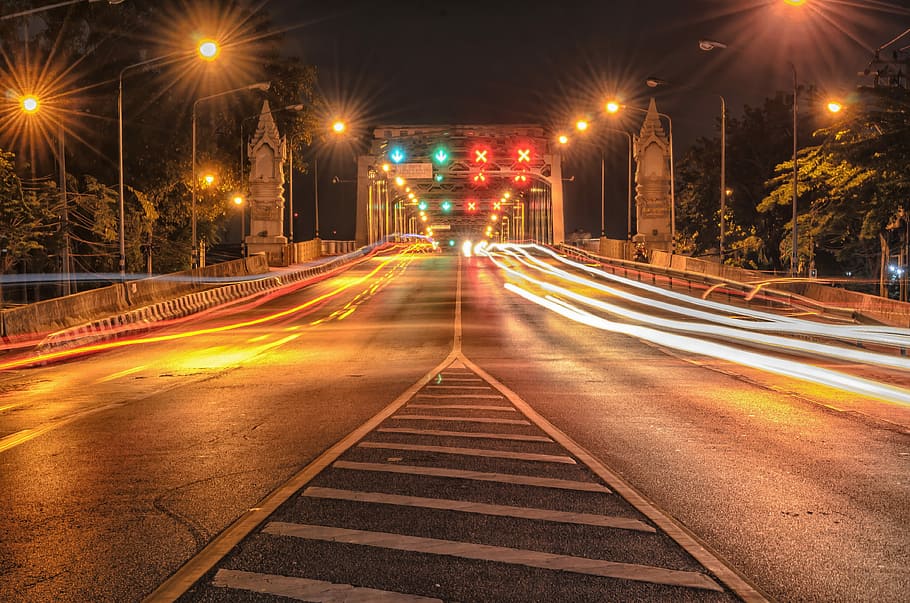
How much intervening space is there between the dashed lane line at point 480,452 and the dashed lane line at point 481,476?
2.47ft

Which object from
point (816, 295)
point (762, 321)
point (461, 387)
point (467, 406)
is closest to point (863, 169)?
point (816, 295)

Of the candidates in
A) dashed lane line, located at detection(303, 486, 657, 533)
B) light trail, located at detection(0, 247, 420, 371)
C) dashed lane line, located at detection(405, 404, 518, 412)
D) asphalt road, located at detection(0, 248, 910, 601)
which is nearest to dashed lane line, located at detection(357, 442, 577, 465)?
asphalt road, located at detection(0, 248, 910, 601)

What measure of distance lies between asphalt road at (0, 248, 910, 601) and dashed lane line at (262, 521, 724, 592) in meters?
0.41

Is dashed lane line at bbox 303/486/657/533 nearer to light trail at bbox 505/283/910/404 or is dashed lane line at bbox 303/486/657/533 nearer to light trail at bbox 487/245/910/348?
light trail at bbox 505/283/910/404

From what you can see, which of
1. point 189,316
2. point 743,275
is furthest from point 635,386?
point 743,275

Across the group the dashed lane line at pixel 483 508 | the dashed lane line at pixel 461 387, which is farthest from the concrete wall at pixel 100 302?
the dashed lane line at pixel 483 508

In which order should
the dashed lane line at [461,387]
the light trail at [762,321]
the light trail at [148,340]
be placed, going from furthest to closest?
the light trail at [148,340], the light trail at [762,321], the dashed lane line at [461,387]

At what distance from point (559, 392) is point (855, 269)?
7556 cm

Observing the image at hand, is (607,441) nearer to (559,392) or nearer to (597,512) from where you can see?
(597,512)

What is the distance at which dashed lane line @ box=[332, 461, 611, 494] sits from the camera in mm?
8055

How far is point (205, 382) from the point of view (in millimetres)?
16734

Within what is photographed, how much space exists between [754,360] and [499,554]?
14859mm

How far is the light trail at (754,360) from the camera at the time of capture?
15016mm

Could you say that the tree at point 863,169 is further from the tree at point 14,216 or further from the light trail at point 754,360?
the tree at point 14,216
